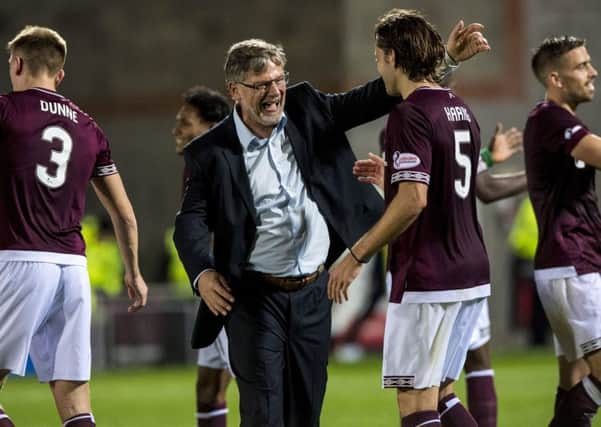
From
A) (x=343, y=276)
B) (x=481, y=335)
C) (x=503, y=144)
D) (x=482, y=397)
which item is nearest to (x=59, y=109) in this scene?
(x=343, y=276)

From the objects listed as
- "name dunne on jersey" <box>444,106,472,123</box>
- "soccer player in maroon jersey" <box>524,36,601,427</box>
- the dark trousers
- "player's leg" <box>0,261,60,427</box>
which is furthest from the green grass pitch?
"player's leg" <box>0,261,60,427</box>

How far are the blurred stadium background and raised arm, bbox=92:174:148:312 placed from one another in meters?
3.49

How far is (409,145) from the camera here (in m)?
4.97

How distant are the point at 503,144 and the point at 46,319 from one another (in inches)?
114

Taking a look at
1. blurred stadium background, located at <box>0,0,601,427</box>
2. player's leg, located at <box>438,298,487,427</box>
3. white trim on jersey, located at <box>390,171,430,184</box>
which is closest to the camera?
white trim on jersey, located at <box>390,171,430,184</box>

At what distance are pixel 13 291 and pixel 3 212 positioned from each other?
1.18ft

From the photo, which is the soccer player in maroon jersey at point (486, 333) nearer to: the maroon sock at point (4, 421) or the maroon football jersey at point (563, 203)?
the maroon football jersey at point (563, 203)

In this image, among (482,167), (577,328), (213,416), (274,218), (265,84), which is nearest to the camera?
(265,84)

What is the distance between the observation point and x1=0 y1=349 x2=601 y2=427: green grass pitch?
31.2 ft

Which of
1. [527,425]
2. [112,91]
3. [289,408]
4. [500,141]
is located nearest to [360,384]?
[527,425]

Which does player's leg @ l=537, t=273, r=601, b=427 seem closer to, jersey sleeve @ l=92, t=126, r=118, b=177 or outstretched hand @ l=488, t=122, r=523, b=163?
outstretched hand @ l=488, t=122, r=523, b=163

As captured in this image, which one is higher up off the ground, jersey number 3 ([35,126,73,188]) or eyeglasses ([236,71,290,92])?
eyeglasses ([236,71,290,92])

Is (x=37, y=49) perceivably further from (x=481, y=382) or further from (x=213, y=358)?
(x=481, y=382)

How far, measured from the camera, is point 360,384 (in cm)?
1234
